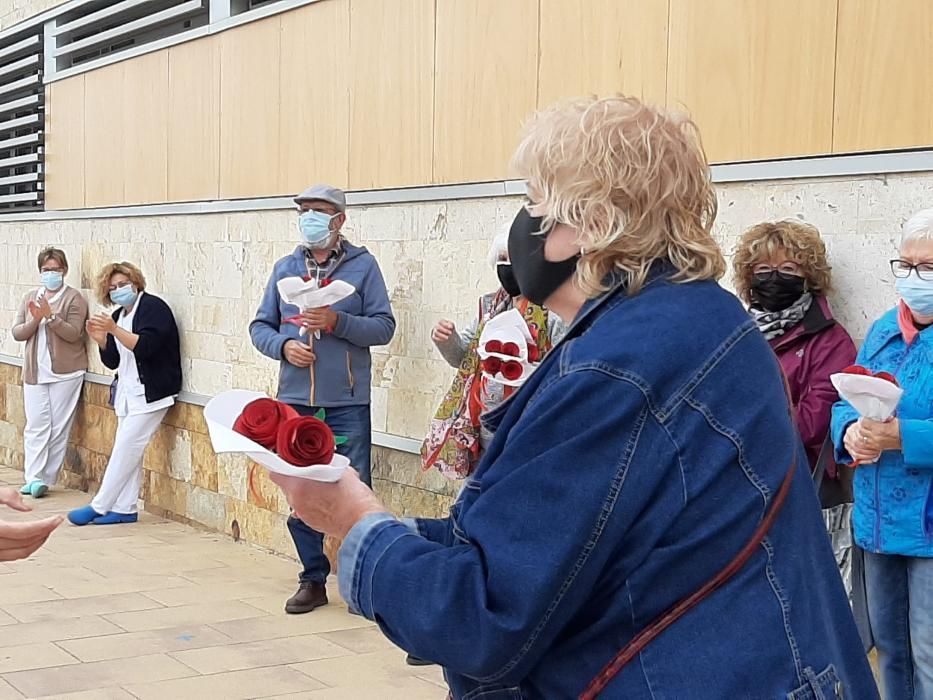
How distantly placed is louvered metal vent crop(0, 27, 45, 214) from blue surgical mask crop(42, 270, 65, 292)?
190cm

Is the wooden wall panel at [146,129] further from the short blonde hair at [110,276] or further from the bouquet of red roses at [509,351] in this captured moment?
the bouquet of red roses at [509,351]

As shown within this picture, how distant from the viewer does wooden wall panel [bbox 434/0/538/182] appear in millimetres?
6598

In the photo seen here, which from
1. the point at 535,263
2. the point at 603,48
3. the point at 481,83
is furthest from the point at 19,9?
the point at 535,263

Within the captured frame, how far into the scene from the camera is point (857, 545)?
4316mm

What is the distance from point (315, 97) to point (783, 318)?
4.43 m

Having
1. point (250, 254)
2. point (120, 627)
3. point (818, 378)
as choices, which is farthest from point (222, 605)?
point (818, 378)

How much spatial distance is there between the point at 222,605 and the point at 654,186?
5599mm

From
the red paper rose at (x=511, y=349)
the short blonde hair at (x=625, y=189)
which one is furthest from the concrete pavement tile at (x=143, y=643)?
the short blonde hair at (x=625, y=189)

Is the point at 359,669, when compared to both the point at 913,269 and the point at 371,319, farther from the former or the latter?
the point at 913,269

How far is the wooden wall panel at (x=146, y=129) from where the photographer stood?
10.1m

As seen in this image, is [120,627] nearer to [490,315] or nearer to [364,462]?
[364,462]

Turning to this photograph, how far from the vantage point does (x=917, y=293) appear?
4.10 metres

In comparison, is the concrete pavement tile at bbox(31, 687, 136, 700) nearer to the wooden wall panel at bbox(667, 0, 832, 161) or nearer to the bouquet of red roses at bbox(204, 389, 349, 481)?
the wooden wall panel at bbox(667, 0, 832, 161)

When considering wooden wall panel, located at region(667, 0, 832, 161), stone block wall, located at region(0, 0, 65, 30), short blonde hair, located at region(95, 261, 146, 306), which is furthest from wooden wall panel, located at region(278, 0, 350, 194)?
stone block wall, located at region(0, 0, 65, 30)
